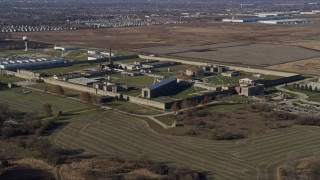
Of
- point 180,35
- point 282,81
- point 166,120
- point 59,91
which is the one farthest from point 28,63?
point 180,35

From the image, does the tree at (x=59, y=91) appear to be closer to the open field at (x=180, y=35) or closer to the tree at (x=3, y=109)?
the tree at (x=3, y=109)

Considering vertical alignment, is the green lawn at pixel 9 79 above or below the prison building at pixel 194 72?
below

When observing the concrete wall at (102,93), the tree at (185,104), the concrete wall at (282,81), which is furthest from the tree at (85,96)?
the concrete wall at (282,81)

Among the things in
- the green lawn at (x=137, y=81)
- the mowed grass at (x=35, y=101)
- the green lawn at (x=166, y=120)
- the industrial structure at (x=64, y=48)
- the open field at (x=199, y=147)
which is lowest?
the open field at (x=199, y=147)

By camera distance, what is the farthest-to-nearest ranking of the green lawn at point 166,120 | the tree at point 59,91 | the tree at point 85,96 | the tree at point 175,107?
the tree at point 59,91, the tree at point 85,96, the tree at point 175,107, the green lawn at point 166,120

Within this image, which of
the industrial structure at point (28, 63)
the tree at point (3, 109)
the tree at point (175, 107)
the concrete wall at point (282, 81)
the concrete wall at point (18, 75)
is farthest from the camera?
the industrial structure at point (28, 63)
